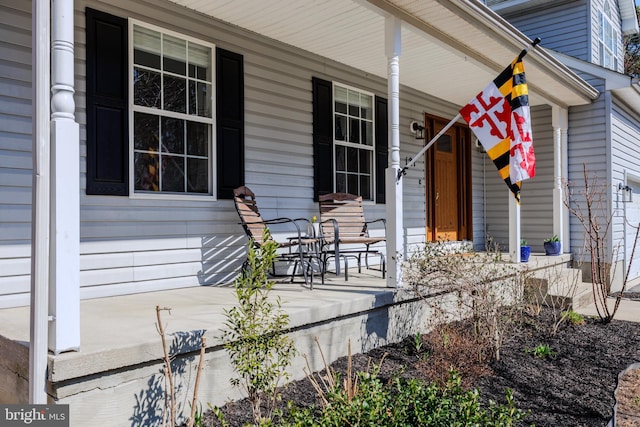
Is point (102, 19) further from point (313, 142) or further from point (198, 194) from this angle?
point (313, 142)

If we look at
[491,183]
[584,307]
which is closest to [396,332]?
[584,307]

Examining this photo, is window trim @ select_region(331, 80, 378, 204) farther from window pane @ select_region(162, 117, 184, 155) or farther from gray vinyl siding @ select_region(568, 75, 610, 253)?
gray vinyl siding @ select_region(568, 75, 610, 253)

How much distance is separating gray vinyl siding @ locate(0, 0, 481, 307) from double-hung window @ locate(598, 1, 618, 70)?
603cm

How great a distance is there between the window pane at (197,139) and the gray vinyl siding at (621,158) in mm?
6259

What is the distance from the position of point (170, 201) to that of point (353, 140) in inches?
104

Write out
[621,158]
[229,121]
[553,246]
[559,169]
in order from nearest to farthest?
[229,121]
[553,246]
[559,169]
[621,158]

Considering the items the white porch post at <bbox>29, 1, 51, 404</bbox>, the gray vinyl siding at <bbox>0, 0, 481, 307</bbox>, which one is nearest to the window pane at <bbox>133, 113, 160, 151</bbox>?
the gray vinyl siding at <bbox>0, 0, 481, 307</bbox>

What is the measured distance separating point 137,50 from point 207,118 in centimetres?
81

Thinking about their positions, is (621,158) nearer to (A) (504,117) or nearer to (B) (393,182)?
(A) (504,117)

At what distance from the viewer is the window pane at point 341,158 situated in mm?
5973

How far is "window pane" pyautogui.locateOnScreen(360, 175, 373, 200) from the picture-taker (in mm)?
6312

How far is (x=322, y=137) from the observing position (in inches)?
223

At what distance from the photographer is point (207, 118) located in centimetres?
455

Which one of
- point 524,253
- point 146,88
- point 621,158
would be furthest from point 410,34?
point 621,158
